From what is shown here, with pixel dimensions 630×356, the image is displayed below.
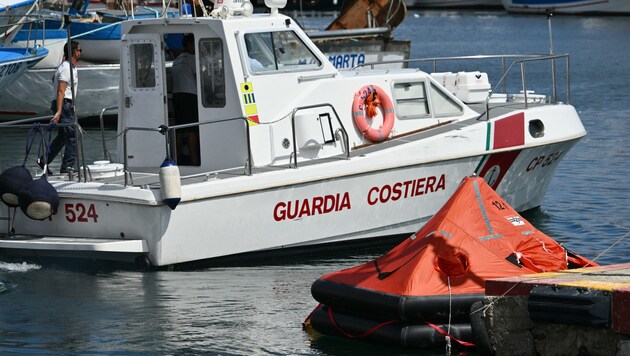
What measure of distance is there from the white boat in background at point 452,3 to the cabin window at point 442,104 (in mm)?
66697

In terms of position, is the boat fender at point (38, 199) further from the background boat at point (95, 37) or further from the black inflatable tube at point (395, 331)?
the background boat at point (95, 37)

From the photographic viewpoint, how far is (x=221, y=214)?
36.3ft

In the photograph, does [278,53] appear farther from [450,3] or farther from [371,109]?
[450,3]

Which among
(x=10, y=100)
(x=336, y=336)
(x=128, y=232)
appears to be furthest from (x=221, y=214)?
(x=10, y=100)

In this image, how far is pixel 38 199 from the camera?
10867mm

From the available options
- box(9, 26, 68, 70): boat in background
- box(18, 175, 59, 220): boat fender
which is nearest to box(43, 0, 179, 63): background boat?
box(9, 26, 68, 70): boat in background

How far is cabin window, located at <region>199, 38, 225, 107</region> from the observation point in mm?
11797

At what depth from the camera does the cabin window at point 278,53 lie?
1189 cm

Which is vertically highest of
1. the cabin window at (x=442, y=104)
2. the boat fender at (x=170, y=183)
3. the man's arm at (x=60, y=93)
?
the man's arm at (x=60, y=93)

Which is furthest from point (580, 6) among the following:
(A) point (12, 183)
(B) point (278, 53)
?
(A) point (12, 183)

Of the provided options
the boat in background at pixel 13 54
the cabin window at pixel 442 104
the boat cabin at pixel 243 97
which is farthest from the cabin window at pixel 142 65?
the boat in background at pixel 13 54

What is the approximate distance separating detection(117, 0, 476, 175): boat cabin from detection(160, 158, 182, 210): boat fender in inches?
40.9

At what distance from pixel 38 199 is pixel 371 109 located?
11.6 ft

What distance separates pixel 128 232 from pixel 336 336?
2811mm
